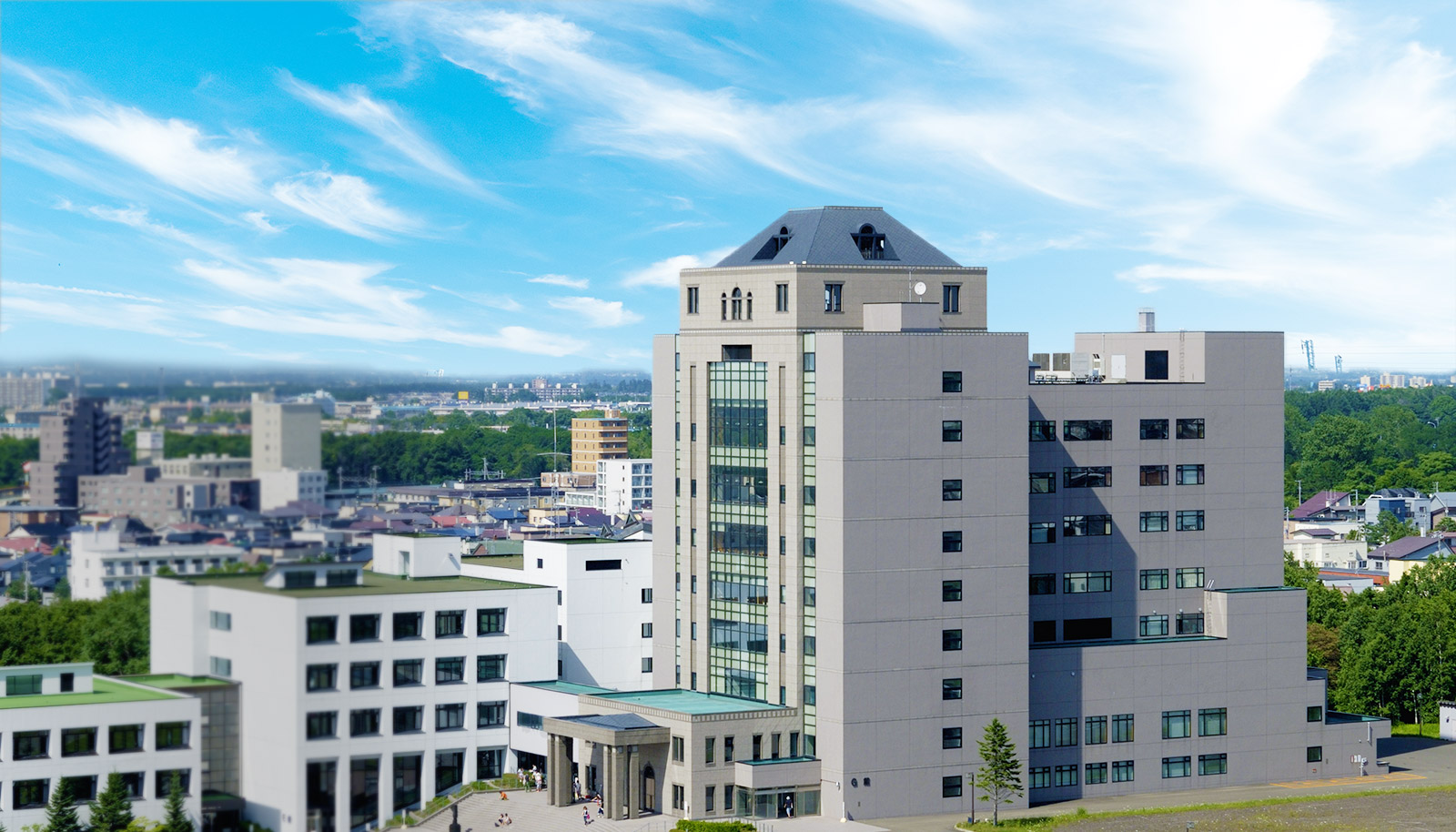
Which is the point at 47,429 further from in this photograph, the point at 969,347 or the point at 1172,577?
the point at 1172,577

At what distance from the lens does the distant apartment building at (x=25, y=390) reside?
25219 mm

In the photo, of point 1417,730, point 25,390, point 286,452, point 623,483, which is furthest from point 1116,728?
point 623,483

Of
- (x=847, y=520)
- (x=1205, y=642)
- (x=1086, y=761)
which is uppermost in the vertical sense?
(x=847, y=520)

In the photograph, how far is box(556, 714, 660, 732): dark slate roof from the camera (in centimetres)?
4828

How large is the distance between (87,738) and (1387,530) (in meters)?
106

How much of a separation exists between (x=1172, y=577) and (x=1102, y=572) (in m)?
2.43

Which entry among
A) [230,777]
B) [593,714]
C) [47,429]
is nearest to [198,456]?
[47,429]

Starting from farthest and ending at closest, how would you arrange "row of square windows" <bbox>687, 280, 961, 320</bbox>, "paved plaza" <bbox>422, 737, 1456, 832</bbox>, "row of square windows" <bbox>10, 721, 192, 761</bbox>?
"row of square windows" <bbox>687, 280, 961, 320</bbox>, "paved plaza" <bbox>422, 737, 1456, 832</bbox>, "row of square windows" <bbox>10, 721, 192, 761</bbox>

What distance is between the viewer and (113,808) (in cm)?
3194

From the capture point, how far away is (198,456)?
81.4 feet

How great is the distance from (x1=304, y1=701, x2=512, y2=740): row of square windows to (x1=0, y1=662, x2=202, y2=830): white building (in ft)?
5.39

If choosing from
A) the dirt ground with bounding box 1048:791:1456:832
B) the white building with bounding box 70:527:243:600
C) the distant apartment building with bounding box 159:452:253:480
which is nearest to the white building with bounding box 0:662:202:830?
the white building with bounding box 70:527:243:600

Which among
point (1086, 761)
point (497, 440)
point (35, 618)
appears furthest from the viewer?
point (497, 440)

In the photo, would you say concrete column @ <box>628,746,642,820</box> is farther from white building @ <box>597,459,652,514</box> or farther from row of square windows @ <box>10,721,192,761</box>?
white building @ <box>597,459,652,514</box>
